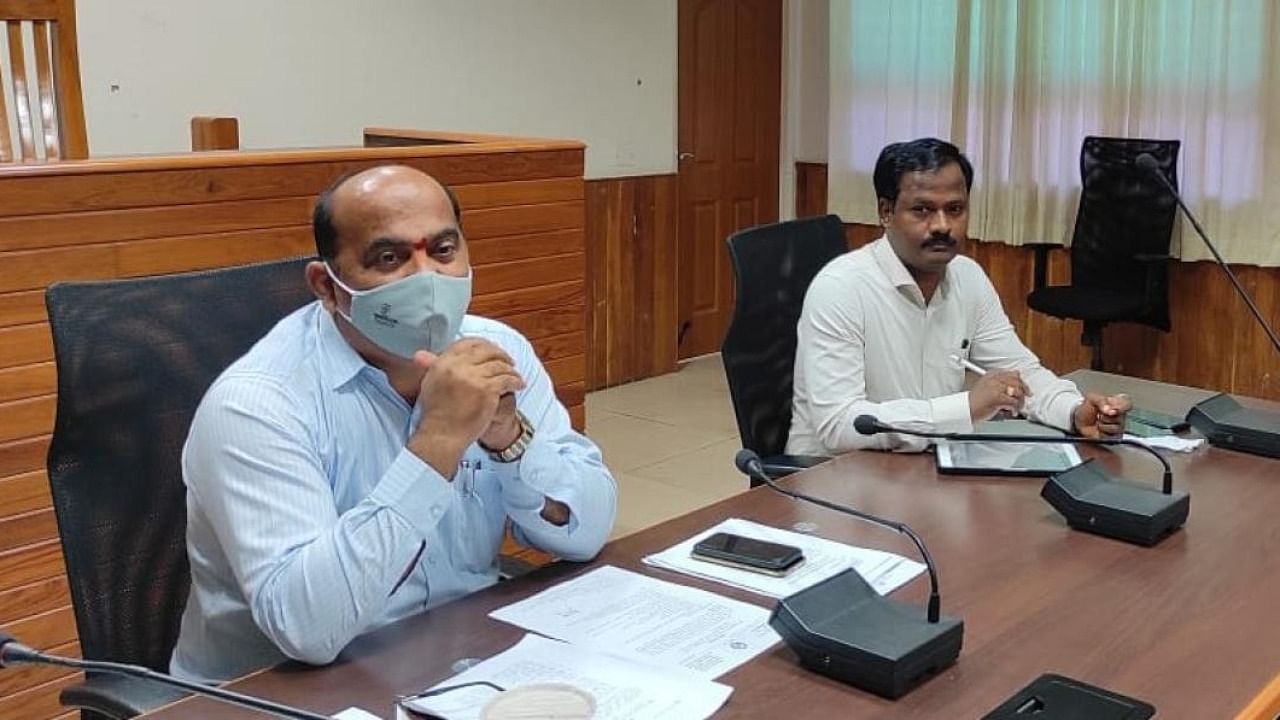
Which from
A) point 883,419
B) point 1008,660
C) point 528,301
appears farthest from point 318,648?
point 528,301

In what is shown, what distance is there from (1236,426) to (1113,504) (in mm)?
577

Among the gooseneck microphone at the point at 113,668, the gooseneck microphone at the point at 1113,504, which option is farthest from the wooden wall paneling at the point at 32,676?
the gooseneck microphone at the point at 1113,504

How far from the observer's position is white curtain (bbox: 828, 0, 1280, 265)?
16.3 feet

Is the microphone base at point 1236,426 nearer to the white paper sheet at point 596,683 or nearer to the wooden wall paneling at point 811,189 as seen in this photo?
the white paper sheet at point 596,683

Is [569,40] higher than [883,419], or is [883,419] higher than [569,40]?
[569,40]

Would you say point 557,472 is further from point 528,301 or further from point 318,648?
point 528,301

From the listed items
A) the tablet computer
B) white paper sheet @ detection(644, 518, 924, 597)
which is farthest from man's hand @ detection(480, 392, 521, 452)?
the tablet computer

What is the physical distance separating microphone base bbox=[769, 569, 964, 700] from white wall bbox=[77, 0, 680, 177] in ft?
11.1

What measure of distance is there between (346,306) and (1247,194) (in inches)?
168

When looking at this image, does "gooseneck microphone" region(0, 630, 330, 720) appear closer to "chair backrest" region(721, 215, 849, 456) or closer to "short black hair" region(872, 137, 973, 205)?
"chair backrest" region(721, 215, 849, 456)

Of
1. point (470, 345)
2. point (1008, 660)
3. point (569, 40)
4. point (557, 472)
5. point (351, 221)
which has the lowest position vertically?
point (1008, 660)

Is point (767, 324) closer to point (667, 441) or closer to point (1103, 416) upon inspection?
point (1103, 416)

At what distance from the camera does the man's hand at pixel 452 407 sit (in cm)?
151

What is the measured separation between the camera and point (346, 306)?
1637 millimetres
